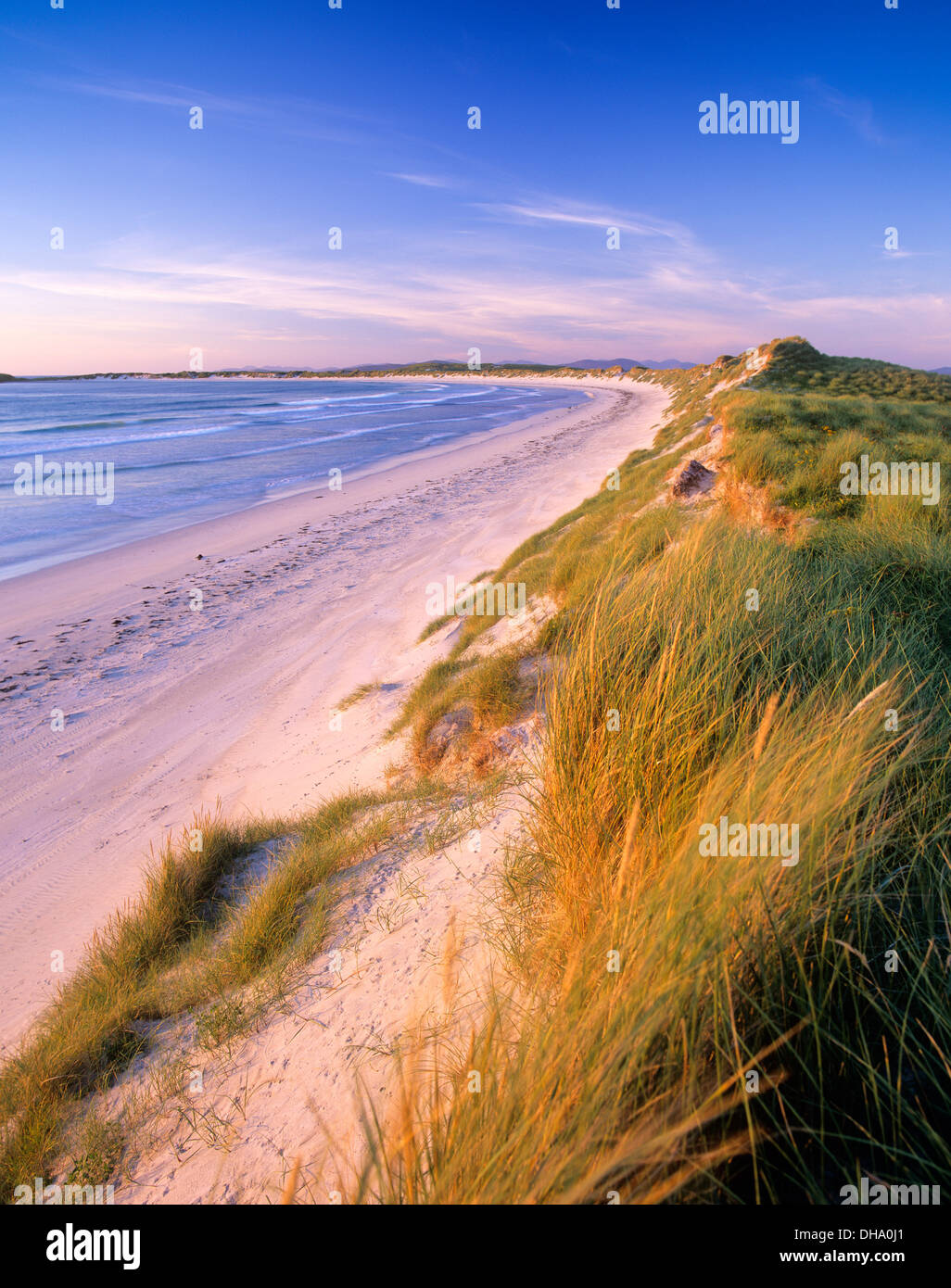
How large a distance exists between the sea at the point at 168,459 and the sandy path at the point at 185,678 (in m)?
2.65

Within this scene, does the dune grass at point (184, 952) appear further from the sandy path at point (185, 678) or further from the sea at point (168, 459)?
the sea at point (168, 459)

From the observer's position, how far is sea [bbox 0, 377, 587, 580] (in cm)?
1644

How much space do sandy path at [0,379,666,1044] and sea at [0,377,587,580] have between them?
2.65 meters

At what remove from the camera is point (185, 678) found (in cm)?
809

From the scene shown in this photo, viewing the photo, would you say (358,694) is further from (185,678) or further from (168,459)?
(168,459)

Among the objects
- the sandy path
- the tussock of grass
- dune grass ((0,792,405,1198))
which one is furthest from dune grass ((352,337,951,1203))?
the tussock of grass

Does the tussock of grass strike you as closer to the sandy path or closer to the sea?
the sandy path

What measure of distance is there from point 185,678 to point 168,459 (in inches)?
929

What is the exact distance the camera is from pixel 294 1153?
2158 millimetres

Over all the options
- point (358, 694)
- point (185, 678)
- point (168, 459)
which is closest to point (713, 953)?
point (358, 694)
